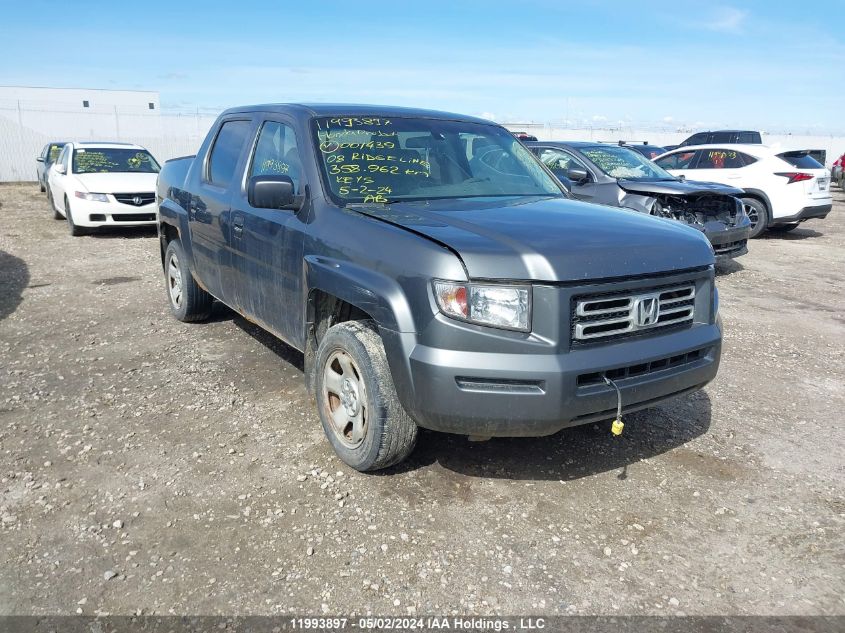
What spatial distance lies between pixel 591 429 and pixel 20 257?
910cm

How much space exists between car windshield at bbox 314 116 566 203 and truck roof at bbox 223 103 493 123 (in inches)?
2.5

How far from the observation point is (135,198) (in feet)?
38.1

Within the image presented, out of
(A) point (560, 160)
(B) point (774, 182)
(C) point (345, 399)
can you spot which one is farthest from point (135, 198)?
(B) point (774, 182)

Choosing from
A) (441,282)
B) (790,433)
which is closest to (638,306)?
(441,282)

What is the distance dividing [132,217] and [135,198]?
34 cm

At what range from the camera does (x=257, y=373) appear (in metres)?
5.01

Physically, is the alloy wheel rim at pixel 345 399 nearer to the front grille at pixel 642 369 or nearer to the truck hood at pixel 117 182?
the front grille at pixel 642 369

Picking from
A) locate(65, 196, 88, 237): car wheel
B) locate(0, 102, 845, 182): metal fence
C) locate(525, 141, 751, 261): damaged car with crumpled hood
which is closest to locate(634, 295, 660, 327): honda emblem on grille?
locate(525, 141, 751, 261): damaged car with crumpled hood

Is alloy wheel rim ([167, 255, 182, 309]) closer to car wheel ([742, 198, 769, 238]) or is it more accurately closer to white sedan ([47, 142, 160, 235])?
white sedan ([47, 142, 160, 235])

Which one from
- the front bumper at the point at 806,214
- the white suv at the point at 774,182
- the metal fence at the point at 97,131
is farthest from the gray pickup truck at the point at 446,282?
the metal fence at the point at 97,131

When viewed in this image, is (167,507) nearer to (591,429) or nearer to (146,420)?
(146,420)

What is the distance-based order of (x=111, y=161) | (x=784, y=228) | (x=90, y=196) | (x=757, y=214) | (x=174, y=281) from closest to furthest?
(x=174, y=281) → (x=90, y=196) → (x=757, y=214) → (x=111, y=161) → (x=784, y=228)

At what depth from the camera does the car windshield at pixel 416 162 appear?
3.85m

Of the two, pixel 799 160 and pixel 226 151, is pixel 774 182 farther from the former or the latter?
pixel 226 151
